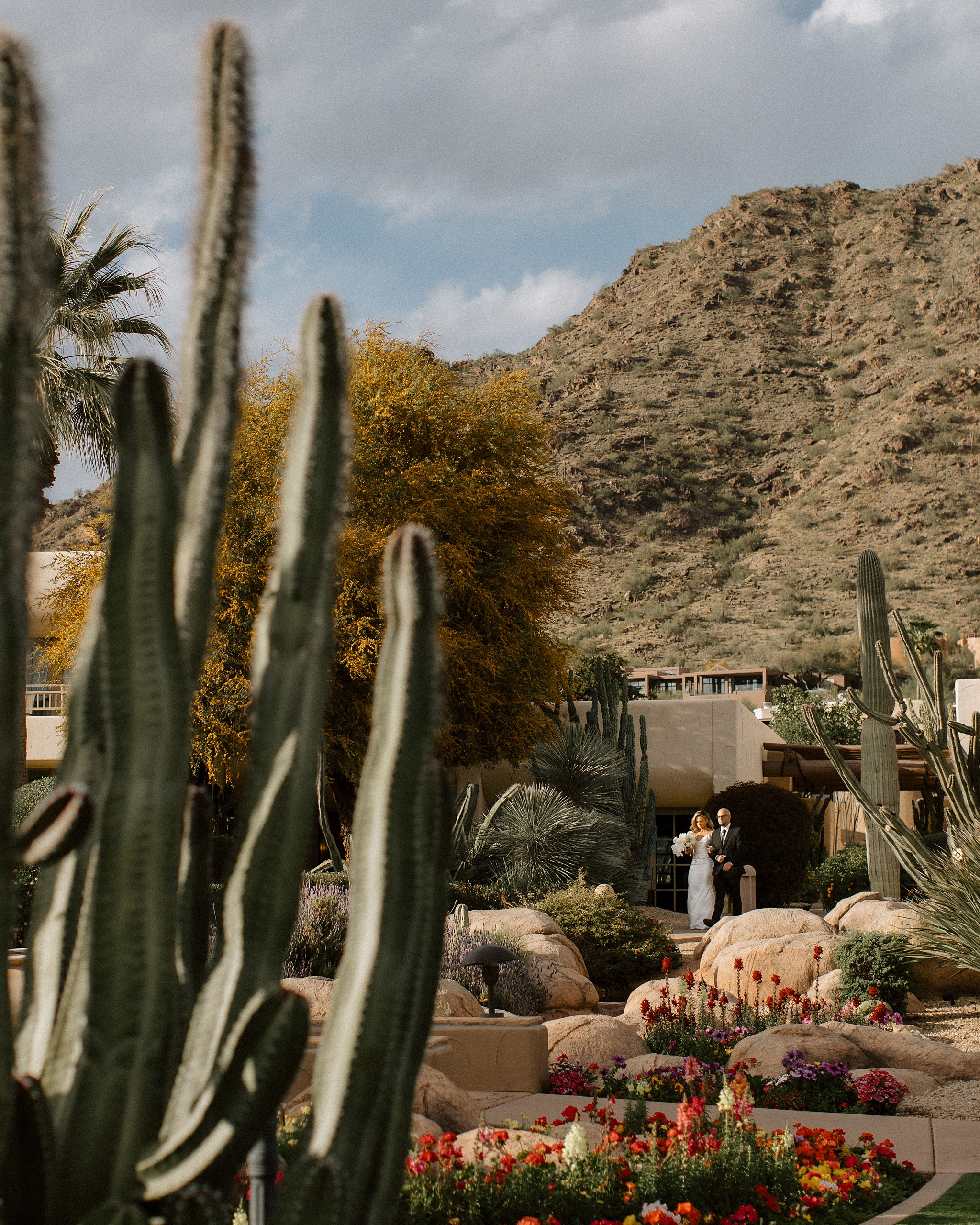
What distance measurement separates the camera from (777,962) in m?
A: 11.9

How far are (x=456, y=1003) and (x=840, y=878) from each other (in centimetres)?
1219

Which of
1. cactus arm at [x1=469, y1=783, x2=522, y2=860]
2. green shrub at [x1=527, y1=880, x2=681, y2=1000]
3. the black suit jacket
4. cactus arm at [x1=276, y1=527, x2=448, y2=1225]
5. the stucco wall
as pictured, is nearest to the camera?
cactus arm at [x1=276, y1=527, x2=448, y2=1225]

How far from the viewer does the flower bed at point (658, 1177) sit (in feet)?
16.6

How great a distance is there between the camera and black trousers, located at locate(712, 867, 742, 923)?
659 inches

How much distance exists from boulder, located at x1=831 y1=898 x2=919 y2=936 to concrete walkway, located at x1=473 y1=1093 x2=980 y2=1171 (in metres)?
4.67

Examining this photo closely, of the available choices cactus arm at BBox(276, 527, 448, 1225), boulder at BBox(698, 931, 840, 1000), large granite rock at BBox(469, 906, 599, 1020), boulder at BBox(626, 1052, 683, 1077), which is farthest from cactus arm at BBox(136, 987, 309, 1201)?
boulder at BBox(698, 931, 840, 1000)

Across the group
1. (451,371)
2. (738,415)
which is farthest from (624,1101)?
(738,415)

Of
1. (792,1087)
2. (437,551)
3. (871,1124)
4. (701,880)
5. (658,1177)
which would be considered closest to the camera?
(658,1177)

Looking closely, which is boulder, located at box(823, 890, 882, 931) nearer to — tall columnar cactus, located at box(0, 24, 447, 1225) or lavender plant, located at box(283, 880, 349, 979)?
lavender plant, located at box(283, 880, 349, 979)

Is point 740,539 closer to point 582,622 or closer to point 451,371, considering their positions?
point 582,622

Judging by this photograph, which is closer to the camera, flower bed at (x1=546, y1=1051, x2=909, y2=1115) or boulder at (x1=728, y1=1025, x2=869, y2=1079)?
flower bed at (x1=546, y1=1051, x2=909, y2=1115)

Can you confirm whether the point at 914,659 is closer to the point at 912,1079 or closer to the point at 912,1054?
the point at 912,1054

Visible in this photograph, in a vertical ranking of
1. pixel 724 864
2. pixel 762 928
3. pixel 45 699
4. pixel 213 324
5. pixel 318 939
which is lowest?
pixel 762 928

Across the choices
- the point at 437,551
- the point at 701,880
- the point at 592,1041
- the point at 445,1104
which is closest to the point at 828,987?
the point at 592,1041
